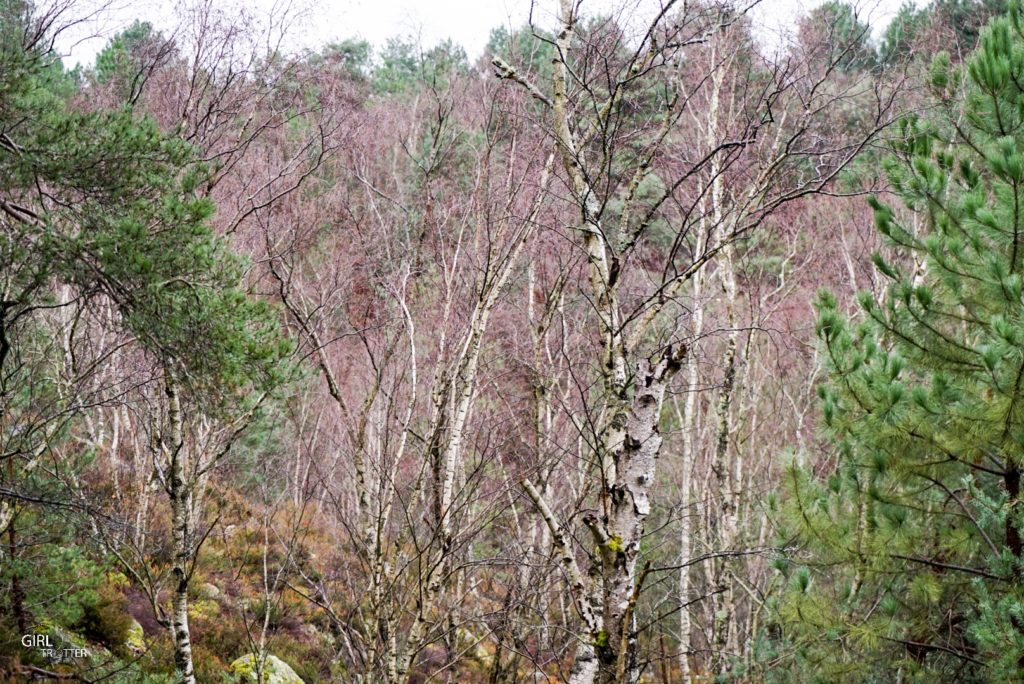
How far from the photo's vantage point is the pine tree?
439cm

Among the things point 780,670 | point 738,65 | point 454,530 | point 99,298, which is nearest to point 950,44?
point 738,65

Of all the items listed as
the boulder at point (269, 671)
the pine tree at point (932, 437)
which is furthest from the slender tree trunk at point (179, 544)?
the pine tree at point (932, 437)

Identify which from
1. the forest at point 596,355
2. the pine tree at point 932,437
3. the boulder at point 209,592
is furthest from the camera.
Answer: the boulder at point 209,592

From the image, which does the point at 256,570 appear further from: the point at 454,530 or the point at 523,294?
the point at 454,530

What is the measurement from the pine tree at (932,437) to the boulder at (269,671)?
17.2 feet

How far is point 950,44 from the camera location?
28.8 feet

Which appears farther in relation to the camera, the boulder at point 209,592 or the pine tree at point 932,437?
the boulder at point 209,592

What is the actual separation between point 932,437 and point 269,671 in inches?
260

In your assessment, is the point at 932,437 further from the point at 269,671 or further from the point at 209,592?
the point at 209,592

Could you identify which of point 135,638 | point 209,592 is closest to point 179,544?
point 135,638

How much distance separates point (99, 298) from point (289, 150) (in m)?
4.54

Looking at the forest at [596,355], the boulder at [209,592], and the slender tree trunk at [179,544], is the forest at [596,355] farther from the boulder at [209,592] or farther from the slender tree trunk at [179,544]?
the boulder at [209,592]

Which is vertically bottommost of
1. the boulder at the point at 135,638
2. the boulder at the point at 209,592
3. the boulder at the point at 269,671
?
the boulder at the point at 269,671

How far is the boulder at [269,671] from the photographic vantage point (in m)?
7.92
